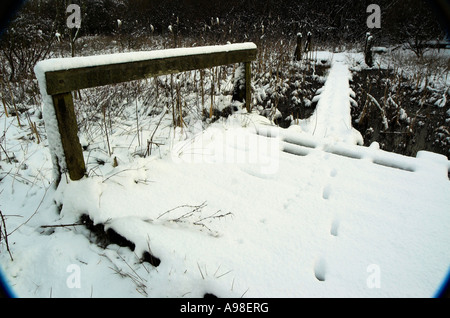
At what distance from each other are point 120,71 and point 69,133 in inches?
26.0

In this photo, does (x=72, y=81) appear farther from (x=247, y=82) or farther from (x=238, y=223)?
(x=247, y=82)

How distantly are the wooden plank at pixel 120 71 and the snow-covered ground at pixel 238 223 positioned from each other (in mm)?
768

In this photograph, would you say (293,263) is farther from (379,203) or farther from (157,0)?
(157,0)

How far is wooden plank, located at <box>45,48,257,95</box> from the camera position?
1855 mm

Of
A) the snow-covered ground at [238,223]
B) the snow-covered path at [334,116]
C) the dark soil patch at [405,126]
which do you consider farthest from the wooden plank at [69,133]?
the dark soil patch at [405,126]

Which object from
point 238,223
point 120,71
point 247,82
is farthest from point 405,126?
point 120,71

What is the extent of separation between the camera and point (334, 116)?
4383 mm

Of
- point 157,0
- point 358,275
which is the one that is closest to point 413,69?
point 358,275

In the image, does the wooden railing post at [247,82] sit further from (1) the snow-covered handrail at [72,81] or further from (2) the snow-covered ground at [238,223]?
(1) the snow-covered handrail at [72,81]

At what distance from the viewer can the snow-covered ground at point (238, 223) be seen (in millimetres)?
1533
